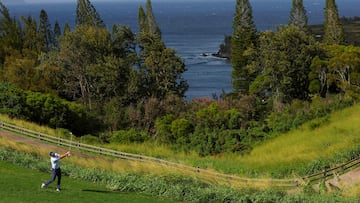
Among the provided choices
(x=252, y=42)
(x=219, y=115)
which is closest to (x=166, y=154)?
(x=219, y=115)

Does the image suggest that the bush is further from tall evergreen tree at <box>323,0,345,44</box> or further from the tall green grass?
tall evergreen tree at <box>323,0,345,44</box>

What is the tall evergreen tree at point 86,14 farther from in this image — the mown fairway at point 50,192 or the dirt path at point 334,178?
the mown fairway at point 50,192

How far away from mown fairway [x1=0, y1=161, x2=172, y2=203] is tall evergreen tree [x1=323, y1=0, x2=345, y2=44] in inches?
1815

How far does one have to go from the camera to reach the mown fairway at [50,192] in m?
15.7

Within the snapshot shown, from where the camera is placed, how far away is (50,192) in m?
16.4

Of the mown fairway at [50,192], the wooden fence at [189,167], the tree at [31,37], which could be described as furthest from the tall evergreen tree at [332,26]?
the mown fairway at [50,192]

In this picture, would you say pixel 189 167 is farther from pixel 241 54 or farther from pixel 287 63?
pixel 241 54

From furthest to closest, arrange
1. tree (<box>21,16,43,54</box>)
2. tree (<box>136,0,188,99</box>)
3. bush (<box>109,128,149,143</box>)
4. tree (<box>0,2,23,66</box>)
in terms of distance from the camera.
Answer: tree (<box>21,16,43,54</box>) < tree (<box>0,2,23,66</box>) < tree (<box>136,0,188,99</box>) < bush (<box>109,128,149,143</box>)

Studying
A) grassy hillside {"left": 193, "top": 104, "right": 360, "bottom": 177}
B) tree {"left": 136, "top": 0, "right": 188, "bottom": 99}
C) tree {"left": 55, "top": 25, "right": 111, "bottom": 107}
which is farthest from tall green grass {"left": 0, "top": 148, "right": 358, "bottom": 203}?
tree {"left": 55, "top": 25, "right": 111, "bottom": 107}

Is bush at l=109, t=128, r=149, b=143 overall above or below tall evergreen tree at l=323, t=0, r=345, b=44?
below

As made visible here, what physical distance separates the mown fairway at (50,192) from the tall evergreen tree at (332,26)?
151 feet

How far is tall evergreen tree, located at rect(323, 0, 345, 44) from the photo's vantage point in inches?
2346

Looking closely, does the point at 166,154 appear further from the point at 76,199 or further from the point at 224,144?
the point at 76,199

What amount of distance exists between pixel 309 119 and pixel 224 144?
634cm
